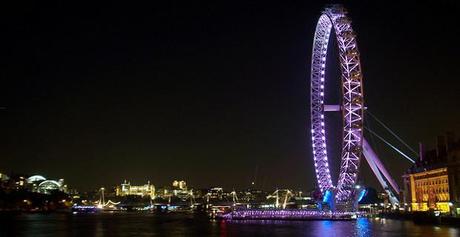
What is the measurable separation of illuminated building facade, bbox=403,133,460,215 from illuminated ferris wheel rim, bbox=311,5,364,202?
54.1 ft

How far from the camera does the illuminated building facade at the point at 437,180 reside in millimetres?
95812

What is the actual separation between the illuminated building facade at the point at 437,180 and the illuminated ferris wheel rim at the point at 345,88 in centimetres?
1649

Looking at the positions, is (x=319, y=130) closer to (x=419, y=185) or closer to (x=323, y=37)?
(x=323, y=37)

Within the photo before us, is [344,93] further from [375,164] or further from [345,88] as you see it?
[375,164]

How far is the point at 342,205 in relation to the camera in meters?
94.2

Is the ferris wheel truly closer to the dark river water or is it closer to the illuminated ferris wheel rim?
the illuminated ferris wheel rim

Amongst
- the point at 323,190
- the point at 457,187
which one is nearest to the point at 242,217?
the point at 323,190

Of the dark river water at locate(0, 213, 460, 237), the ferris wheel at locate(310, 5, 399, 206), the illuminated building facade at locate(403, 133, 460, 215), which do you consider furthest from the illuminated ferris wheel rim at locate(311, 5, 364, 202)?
the illuminated building facade at locate(403, 133, 460, 215)

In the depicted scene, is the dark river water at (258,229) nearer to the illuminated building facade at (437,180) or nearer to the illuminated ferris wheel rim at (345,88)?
the illuminated ferris wheel rim at (345,88)

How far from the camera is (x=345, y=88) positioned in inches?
3145

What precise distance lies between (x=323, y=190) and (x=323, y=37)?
2714cm

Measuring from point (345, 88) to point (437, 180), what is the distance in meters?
37.9

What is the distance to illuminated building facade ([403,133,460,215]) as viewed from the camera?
95.8 meters

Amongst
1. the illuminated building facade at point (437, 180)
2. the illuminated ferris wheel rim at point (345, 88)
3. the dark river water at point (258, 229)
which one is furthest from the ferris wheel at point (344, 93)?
the illuminated building facade at point (437, 180)
